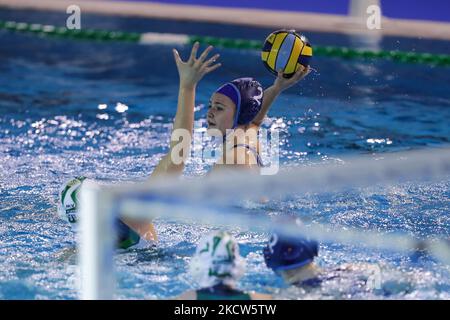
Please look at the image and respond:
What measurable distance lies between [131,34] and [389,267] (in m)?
5.36

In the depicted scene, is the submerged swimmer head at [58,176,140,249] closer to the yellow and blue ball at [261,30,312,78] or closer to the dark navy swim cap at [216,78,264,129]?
the dark navy swim cap at [216,78,264,129]

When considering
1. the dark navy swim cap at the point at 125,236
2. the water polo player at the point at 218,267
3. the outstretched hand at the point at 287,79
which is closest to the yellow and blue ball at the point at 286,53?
the outstretched hand at the point at 287,79

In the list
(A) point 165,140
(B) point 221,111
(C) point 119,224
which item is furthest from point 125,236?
(A) point 165,140

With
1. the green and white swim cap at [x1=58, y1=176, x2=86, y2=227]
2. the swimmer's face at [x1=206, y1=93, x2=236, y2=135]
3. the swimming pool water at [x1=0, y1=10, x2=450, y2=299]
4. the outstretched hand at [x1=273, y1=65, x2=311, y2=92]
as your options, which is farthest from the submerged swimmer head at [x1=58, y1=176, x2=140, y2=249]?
the outstretched hand at [x1=273, y1=65, x2=311, y2=92]

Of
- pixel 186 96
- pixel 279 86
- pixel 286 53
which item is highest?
pixel 286 53

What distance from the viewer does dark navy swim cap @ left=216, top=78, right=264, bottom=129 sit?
3.80 meters

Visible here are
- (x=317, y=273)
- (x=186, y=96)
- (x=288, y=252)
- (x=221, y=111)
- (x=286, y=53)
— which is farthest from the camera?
(x=286, y=53)

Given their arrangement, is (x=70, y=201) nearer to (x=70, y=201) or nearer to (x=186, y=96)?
(x=70, y=201)

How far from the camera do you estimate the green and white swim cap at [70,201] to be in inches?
130

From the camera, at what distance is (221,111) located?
380cm

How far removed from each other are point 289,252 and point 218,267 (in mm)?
382
